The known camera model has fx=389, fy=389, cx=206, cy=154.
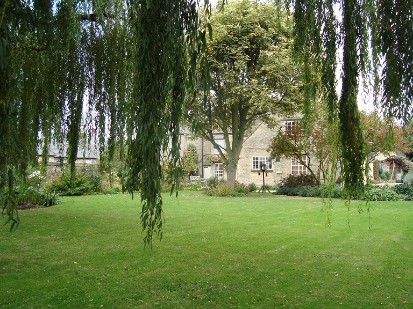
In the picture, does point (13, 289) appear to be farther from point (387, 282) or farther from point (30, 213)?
point (30, 213)

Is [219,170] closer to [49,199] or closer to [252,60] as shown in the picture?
[252,60]

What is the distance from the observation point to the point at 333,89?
3.40 meters

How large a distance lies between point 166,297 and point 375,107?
3.04m

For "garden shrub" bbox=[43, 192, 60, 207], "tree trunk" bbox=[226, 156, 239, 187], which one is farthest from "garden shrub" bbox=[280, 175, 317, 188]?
"garden shrub" bbox=[43, 192, 60, 207]

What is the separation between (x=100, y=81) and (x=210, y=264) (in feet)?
10.5

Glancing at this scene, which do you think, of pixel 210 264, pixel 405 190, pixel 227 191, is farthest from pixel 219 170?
pixel 210 264

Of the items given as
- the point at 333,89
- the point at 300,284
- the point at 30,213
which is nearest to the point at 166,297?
the point at 300,284

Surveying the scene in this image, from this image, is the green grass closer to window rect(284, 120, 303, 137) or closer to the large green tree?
the large green tree

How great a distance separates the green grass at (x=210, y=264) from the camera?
4.46 m

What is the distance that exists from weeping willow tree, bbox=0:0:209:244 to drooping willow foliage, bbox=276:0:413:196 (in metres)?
1.35

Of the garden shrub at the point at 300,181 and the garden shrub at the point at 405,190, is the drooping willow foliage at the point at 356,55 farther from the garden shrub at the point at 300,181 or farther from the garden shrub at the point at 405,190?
the garden shrub at the point at 300,181

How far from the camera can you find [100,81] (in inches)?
180

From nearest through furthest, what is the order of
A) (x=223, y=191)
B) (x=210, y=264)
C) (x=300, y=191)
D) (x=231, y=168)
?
(x=210, y=264) → (x=223, y=191) → (x=300, y=191) → (x=231, y=168)

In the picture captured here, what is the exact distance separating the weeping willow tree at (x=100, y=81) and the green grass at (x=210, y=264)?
1.61 m
